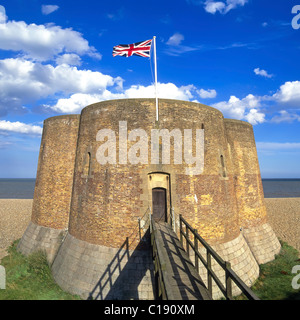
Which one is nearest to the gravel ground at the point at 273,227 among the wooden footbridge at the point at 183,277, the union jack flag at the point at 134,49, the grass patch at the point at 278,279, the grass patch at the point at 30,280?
the grass patch at the point at 30,280

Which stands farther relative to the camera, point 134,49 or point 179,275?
point 134,49

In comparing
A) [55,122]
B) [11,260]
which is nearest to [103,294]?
[11,260]

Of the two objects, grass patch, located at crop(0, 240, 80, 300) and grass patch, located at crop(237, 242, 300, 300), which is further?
grass patch, located at crop(237, 242, 300, 300)

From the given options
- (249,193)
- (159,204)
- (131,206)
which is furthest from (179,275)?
(249,193)

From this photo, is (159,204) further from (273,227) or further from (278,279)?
(273,227)

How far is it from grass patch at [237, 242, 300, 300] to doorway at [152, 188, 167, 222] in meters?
5.41

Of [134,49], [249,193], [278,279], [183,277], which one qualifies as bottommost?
[278,279]

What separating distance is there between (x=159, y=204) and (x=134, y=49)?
8.23 meters

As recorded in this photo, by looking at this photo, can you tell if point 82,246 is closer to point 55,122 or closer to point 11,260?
point 11,260

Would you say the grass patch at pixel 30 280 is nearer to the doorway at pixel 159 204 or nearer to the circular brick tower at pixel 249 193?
the doorway at pixel 159 204

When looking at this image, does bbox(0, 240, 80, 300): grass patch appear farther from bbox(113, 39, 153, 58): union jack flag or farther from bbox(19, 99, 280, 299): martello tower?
bbox(113, 39, 153, 58): union jack flag

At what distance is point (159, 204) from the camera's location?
10.8 m

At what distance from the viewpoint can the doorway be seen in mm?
10734

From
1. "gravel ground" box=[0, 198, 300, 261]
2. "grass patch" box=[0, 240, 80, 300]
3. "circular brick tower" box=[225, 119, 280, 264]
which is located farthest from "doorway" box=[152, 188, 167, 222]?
"gravel ground" box=[0, 198, 300, 261]
